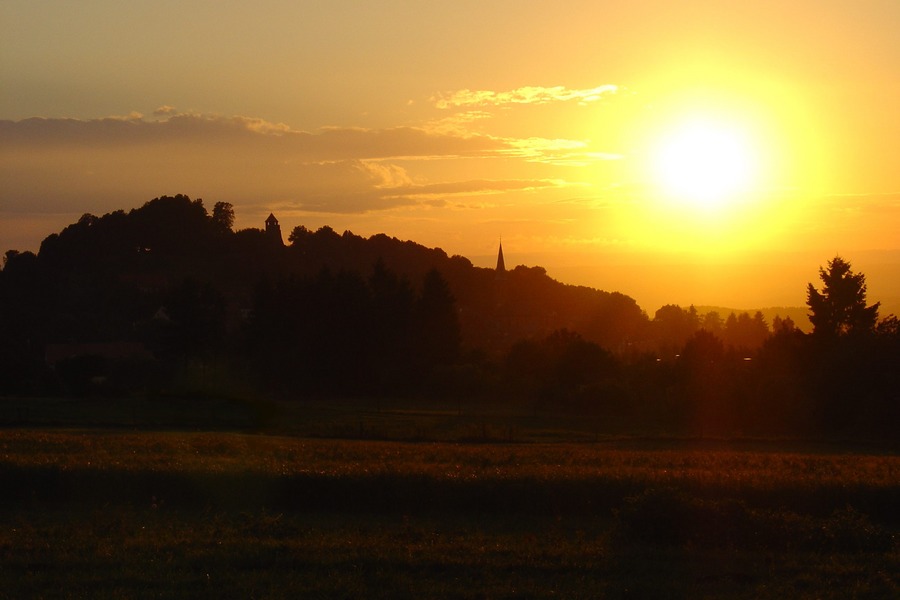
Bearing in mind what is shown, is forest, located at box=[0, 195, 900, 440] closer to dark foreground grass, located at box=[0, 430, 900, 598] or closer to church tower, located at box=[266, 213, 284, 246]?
church tower, located at box=[266, 213, 284, 246]

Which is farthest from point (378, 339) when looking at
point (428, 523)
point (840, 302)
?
point (428, 523)

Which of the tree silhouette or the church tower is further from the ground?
the church tower

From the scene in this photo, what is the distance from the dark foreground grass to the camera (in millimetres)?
11430

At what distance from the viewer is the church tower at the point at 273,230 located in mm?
125438

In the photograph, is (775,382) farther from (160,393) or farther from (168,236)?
(168,236)

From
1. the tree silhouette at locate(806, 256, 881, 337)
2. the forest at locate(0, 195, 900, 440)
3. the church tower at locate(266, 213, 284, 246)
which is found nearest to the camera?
the forest at locate(0, 195, 900, 440)

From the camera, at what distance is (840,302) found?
214ft

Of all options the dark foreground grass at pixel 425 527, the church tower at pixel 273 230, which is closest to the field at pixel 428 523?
the dark foreground grass at pixel 425 527

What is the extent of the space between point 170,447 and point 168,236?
96.1 metres

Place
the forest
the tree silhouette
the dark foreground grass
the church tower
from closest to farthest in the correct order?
the dark foreground grass < the forest < the tree silhouette < the church tower

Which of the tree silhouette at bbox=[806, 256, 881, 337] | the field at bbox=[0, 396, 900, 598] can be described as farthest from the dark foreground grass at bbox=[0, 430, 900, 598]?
the tree silhouette at bbox=[806, 256, 881, 337]

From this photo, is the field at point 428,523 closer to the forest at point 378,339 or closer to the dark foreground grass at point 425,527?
the dark foreground grass at point 425,527

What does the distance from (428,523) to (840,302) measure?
56369 mm

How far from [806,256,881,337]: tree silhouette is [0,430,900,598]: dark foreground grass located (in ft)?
143
